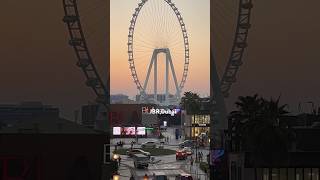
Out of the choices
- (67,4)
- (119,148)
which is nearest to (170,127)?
(119,148)

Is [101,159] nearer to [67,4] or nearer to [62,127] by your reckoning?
[62,127]

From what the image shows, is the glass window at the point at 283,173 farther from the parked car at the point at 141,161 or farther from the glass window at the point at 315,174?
the parked car at the point at 141,161

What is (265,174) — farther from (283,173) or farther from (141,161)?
(141,161)

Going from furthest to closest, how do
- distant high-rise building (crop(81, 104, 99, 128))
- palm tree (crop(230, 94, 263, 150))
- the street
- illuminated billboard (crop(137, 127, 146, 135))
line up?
1. illuminated billboard (crop(137, 127, 146, 135))
2. the street
3. distant high-rise building (crop(81, 104, 99, 128))
4. palm tree (crop(230, 94, 263, 150))

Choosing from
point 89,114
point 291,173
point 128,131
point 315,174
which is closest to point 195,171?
point 89,114

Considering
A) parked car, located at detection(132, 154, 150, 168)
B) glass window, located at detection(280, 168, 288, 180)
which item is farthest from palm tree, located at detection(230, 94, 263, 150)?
parked car, located at detection(132, 154, 150, 168)

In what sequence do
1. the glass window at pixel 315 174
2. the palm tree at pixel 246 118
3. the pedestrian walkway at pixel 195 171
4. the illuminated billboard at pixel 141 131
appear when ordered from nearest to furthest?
the palm tree at pixel 246 118 → the glass window at pixel 315 174 → the pedestrian walkway at pixel 195 171 → the illuminated billboard at pixel 141 131

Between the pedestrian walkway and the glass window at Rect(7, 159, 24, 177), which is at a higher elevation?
the glass window at Rect(7, 159, 24, 177)

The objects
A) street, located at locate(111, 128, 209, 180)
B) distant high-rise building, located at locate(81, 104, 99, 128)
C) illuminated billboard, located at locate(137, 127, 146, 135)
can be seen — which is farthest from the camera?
illuminated billboard, located at locate(137, 127, 146, 135)

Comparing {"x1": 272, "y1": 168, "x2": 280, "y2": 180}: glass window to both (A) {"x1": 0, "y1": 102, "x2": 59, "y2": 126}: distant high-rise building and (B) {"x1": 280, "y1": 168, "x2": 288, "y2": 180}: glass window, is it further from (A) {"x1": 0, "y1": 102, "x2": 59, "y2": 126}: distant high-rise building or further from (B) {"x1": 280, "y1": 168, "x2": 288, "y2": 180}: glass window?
(A) {"x1": 0, "y1": 102, "x2": 59, "y2": 126}: distant high-rise building

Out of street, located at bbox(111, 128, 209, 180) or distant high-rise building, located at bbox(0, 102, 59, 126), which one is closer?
distant high-rise building, located at bbox(0, 102, 59, 126)

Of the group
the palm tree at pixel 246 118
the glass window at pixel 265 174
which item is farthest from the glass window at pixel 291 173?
the palm tree at pixel 246 118

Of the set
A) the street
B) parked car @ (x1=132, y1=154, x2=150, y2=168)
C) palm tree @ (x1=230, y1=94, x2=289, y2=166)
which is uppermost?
palm tree @ (x1=230, y1=94, x2=289, y2=166)
